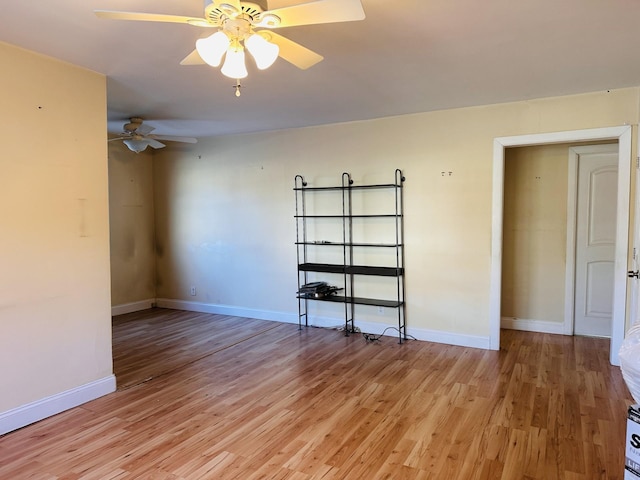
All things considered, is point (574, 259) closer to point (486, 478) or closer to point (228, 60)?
point (486, 478)

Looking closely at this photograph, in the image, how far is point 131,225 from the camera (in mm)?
6191

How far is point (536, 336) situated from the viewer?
4734 mm

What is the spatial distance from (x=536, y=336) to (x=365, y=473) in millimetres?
3308

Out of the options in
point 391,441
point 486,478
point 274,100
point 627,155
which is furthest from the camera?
point 274,100

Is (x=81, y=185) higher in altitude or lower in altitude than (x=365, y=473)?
higher

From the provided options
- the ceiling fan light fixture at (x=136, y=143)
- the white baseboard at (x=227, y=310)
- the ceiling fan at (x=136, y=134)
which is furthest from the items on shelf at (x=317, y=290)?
the ceiling fan light fixture at (x=136, y=143)

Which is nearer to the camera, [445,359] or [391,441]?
[391,441]

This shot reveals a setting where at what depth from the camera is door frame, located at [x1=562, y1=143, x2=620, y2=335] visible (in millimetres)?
4617

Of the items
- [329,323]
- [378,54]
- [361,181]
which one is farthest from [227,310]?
[378,54]

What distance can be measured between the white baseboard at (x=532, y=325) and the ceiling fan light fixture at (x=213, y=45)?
4.51 m

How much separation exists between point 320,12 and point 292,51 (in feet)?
1.36

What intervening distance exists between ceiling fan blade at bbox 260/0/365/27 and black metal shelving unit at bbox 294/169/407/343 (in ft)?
9.66

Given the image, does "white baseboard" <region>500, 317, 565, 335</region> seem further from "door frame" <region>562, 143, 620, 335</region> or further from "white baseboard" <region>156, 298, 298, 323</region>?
"white baseboard" <region>156, 298, 298, 323</region>

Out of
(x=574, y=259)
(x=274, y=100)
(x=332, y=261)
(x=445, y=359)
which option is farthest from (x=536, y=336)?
(x=274, y=100)
